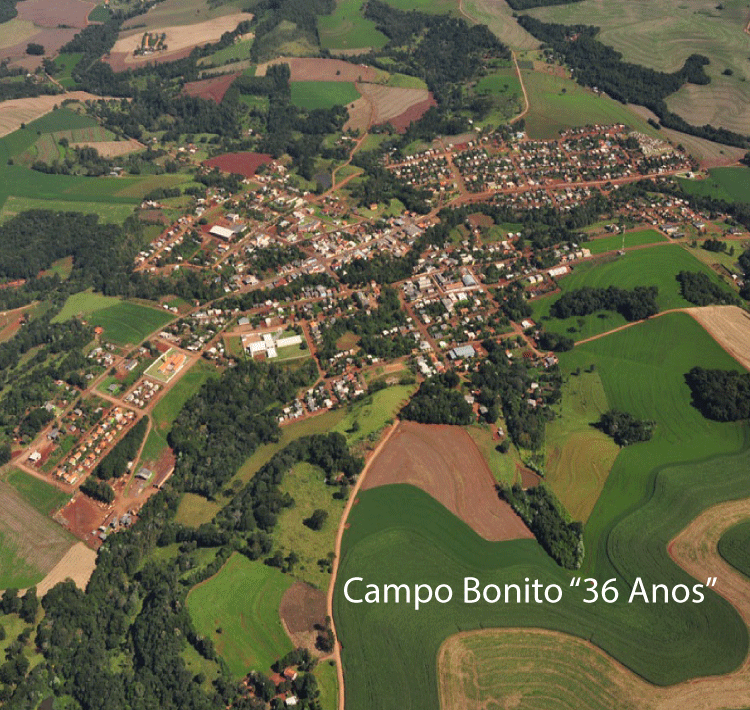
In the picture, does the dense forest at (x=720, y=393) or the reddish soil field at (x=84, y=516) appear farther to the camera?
the dense forest at (x=720, y=393)

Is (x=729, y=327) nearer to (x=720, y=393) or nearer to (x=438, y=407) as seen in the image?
(x=720, y=393)

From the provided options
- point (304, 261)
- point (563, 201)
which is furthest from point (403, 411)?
point (563, 201)

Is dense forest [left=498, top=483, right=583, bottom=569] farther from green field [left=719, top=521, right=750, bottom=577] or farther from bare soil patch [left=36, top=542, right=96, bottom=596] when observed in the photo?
bare soil patch [left=36, top=542, right=96, bottom=596]

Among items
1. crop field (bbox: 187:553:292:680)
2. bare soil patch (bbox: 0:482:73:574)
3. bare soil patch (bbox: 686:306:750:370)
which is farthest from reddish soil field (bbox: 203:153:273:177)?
crop field (bbox: 187:553:292:680)

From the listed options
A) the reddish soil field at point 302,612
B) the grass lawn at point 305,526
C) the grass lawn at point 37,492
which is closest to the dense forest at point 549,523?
the grass lawn at point 305,526

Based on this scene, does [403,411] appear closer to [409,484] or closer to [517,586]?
[409,484]

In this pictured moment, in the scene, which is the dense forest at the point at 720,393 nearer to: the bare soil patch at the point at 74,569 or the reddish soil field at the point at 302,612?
the reddish soil field at the point at 302,612
